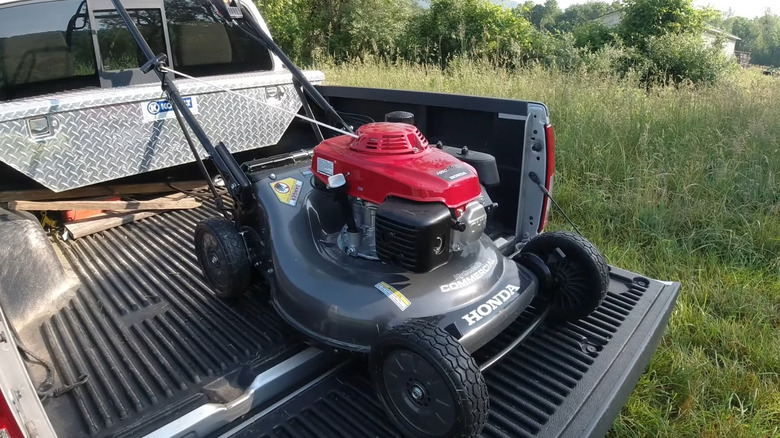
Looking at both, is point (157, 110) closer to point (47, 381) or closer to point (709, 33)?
point (47, 381)

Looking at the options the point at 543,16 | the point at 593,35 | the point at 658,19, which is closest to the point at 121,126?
the point at 658,19

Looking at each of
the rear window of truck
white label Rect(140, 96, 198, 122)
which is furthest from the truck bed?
the rear window of truck

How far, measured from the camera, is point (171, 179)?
349 cm

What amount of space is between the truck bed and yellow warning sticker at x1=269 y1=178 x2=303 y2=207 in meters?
0.44

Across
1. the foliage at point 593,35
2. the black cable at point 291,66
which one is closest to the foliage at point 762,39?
the foliage at point 593,35

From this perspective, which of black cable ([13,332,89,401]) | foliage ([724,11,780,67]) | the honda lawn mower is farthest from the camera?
foliage ([724,11,780,67])

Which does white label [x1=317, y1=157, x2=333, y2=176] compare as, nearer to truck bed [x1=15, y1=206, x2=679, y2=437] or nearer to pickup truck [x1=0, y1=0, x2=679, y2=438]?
pickup truck [x1=0, y1=0, x2=679, y2=438]

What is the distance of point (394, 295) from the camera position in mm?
1620

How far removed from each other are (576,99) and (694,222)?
1.81 m

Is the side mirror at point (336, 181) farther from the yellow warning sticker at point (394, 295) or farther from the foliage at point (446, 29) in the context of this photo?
the foliage at point (446, 29)

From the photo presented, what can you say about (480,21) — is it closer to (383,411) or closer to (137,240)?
(137,240)

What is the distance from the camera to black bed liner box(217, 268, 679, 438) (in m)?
1.48

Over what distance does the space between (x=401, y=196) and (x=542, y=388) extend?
693 mm

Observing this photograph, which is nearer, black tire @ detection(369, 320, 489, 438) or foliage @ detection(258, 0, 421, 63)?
black tire @ detection(369, 320, 489, 438)
